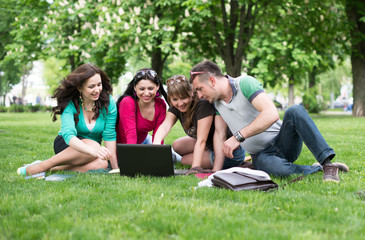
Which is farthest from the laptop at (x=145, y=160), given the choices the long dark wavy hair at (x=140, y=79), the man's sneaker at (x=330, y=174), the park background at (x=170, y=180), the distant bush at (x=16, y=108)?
the distant bush at (x=16, y=108)

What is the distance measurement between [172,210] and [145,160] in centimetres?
157

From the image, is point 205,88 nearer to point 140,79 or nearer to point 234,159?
point 140,79

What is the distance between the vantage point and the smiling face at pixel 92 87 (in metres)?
5.02

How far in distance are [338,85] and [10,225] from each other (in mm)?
42115


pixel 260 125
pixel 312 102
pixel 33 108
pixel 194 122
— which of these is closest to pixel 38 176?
pixel 194 122

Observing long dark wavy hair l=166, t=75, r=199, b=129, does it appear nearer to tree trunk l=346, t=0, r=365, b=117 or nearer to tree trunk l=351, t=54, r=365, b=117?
tree trunk l=346, t=0, r=365, b=117

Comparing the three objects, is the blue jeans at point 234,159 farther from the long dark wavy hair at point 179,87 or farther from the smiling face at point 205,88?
the smiling face at point 205,88

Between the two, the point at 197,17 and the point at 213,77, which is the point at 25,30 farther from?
the point at 213,77

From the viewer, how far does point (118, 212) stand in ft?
10.2

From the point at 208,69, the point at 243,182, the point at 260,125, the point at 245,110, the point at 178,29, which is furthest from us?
the point at 178,29

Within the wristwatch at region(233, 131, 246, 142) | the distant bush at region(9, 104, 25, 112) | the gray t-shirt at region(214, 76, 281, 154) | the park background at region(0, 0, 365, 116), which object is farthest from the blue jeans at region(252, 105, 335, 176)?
the distant bush at region(9, 104, 25, 112)

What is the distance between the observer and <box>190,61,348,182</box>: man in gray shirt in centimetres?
430

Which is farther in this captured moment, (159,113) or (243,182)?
(159,113)

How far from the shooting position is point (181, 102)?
5.04 meters
